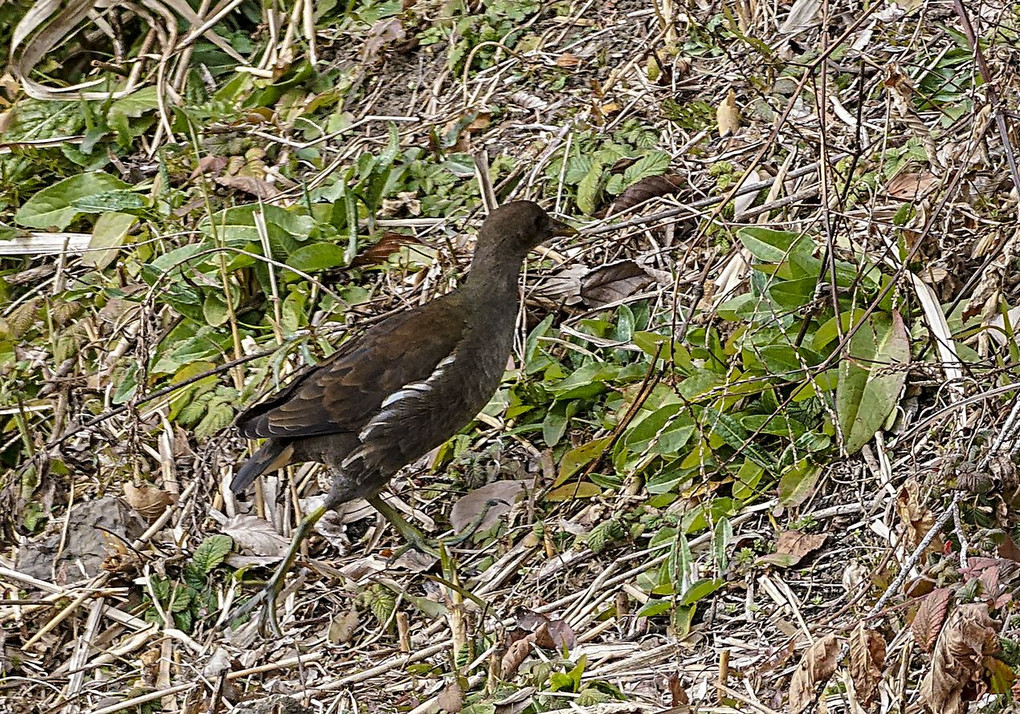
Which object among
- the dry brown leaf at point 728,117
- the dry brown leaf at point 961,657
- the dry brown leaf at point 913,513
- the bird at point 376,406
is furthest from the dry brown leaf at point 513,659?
the dry brown leaf at point 728,117

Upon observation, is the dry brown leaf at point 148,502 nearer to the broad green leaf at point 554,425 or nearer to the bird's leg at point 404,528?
the bird's leg at point 404,528

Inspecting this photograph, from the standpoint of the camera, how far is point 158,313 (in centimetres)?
572

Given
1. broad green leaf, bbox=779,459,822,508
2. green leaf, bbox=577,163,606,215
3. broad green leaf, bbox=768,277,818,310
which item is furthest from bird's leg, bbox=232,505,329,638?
green leaf, bbox=577,163,606,215

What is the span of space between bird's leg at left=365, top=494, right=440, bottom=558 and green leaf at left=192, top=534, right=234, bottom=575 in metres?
0.58

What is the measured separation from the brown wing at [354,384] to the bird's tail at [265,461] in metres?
0.07

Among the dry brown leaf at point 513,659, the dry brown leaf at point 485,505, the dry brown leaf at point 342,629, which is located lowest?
the dry brown leaf at point 342,629

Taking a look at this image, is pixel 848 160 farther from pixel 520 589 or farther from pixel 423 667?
pixel 423 667

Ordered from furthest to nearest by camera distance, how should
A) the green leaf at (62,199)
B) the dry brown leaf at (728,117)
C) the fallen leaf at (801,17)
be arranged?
the green leaf at (62,199)
the fallen leaf at (801,17)
the dry brown leaf at (728,117)

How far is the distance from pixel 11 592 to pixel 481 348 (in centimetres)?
199

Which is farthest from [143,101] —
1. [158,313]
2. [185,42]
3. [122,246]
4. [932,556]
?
[932,556]

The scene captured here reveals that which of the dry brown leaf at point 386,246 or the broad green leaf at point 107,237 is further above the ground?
the dry brown leaf at point 386,246

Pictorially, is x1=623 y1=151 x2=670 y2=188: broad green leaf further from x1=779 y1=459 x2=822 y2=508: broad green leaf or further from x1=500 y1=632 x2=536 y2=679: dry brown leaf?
x1=500 y1=632 x2=536 y2=679: dry brown leaf

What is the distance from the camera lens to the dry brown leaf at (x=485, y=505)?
182 inches

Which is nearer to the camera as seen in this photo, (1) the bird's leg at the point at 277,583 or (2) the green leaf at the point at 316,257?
(1) the bird's leg at the point at 277,583
